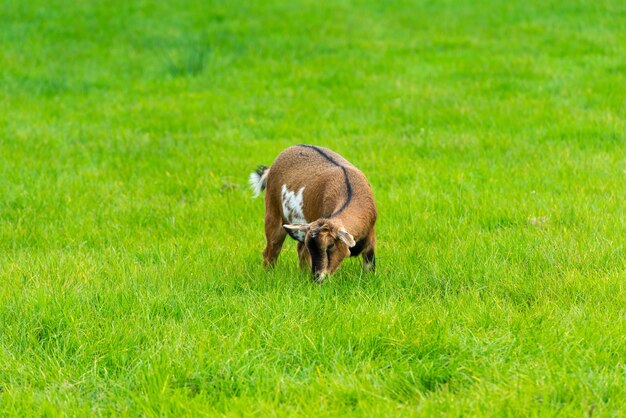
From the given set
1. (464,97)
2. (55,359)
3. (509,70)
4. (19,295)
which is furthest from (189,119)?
(55,359)

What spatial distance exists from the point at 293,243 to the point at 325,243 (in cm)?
187

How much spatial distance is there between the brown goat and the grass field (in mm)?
222

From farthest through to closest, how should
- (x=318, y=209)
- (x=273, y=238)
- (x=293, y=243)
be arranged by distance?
(x=293, y=243) < (x=273, y=238) < (x=318, y=209)

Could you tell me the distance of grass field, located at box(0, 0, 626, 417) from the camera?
4281mm

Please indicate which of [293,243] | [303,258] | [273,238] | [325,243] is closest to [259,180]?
[293,243]

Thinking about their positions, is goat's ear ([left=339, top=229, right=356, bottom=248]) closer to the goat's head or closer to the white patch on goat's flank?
the goat's head

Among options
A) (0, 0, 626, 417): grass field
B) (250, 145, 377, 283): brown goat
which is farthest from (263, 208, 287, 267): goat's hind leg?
(0, 0, 626, 417): grass field

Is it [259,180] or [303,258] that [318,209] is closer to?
[303,258]

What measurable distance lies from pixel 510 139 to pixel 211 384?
6.26 m

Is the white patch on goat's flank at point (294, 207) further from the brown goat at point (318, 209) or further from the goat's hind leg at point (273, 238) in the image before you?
the goat's hind leg at point (273, 238)

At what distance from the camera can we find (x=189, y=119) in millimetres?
11383

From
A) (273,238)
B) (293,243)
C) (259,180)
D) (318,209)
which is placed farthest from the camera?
(293,243)

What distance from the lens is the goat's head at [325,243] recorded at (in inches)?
201

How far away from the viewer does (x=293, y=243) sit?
6945mm
